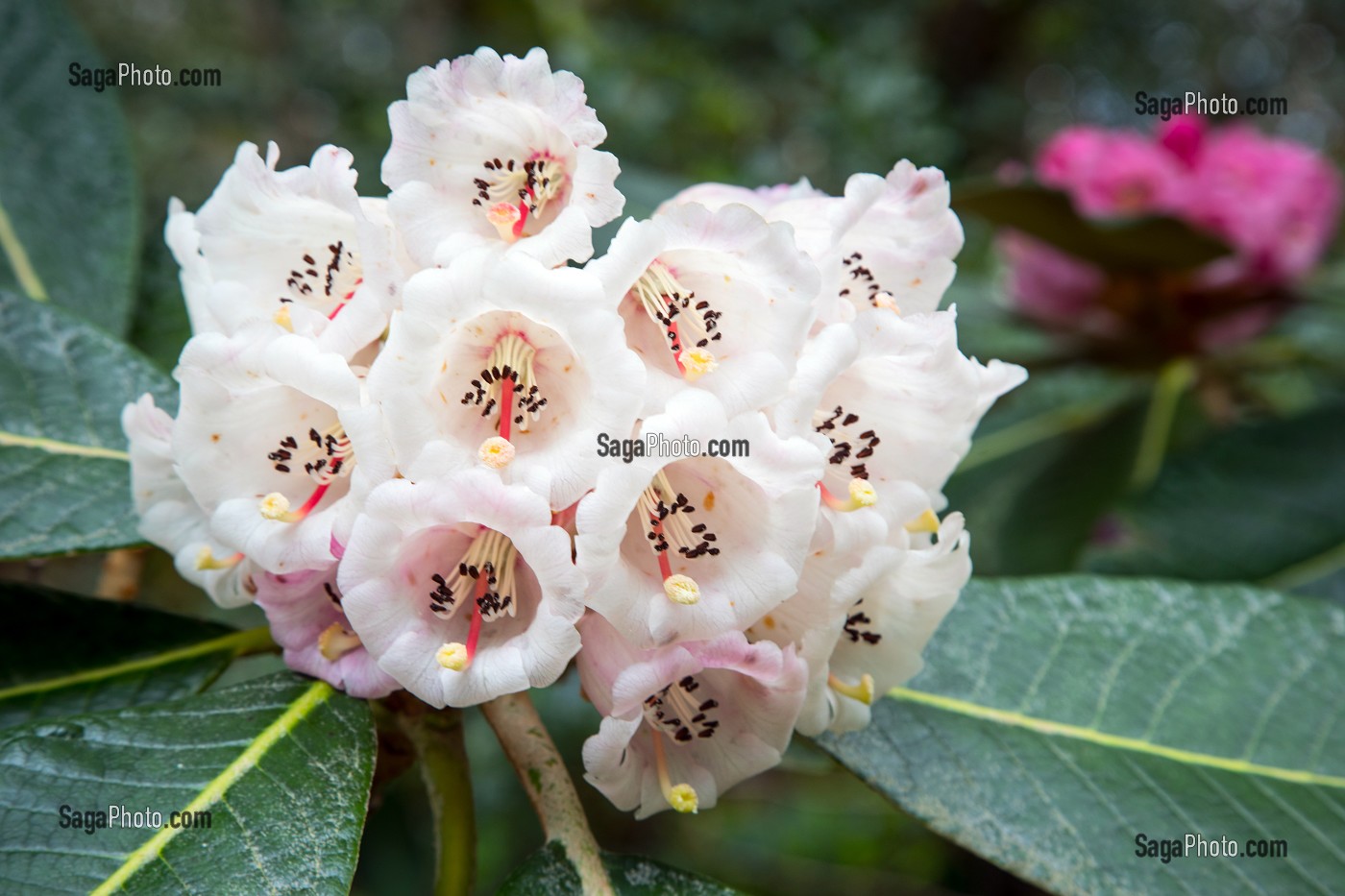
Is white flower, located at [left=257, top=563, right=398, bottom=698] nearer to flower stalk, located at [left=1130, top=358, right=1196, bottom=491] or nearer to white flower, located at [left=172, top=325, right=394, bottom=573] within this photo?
white flower, located at [left=172, top=325, right=394, bottom=573]

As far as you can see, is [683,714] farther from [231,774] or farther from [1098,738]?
[1098,738]

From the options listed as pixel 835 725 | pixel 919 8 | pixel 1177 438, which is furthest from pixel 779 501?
pixel 919 8

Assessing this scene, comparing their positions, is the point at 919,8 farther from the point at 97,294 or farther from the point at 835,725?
the point at 835,725

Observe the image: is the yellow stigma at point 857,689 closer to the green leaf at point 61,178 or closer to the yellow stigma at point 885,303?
the yellow stigma at point 885,303

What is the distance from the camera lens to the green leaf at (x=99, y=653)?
0.90 m

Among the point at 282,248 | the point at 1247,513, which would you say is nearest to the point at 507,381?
the point at 282,248

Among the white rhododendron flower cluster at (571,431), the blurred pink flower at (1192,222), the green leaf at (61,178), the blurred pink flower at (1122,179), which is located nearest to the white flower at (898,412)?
the white rhododendron flower cluster at (571,431)

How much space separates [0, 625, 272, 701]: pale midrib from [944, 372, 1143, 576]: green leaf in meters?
1.04

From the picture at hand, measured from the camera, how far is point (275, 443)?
2.60 ft

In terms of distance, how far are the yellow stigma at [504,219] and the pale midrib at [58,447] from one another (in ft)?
1.56

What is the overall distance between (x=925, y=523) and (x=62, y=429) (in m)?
0.76

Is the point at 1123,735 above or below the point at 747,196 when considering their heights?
below

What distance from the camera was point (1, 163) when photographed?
1280mm
